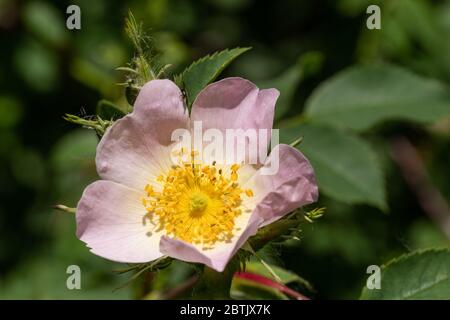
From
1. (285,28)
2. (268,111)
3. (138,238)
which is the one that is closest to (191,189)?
(138,238)

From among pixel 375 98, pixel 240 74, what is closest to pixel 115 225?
pixel 375 98

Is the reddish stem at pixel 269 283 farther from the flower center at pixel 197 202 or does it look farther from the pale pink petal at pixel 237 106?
the pale pink petal at pixel 237 106

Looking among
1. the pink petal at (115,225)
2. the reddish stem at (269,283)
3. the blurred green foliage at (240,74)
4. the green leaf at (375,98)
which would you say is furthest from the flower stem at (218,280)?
the green leaf at (375,98)

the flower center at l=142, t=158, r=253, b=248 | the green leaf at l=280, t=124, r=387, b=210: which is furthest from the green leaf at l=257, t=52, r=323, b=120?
the flower center at l=142, t=158, r=253, b=248

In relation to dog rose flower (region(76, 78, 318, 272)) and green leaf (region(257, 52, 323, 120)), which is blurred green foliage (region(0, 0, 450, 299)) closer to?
green leaf (region(257, 52, 323, 120))

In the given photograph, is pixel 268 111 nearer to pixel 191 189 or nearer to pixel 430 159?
pixel 191 189
